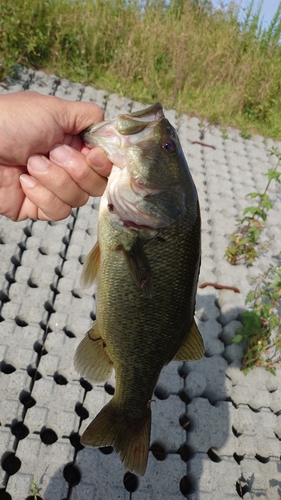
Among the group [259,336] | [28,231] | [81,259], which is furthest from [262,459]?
[28,231]

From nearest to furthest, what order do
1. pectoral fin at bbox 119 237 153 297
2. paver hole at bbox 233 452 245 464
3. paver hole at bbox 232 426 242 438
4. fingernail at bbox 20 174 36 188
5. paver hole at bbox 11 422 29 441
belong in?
pectoral fin at bbox 119 237 153 297 < fingernail at bbox 20 174 36 188 < paver hole at bbox 11 422 29 441 < paver hole at bbox 233 452 245 464 < paver hole at bbox 232 426 242 438

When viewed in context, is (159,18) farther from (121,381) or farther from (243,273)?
(121,381)

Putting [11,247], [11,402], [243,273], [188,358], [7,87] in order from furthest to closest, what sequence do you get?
[7,87], [243,273], [11,247], [11,402], [188,358]

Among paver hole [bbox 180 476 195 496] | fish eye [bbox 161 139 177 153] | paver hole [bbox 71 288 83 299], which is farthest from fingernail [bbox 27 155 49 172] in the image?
paver hole [bbox 180 476 195 496]

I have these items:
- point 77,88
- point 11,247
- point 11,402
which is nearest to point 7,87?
point 77,88

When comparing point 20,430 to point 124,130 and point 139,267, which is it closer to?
point 139,267

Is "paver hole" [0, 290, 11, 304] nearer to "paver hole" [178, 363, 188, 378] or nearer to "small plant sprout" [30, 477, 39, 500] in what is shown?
"small plant sprout" [30, 477, 39, 500]

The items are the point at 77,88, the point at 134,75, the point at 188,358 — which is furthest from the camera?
the point at 134,75

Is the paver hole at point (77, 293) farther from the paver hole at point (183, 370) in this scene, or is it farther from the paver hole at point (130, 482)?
the paver hole at point (130, 482)
